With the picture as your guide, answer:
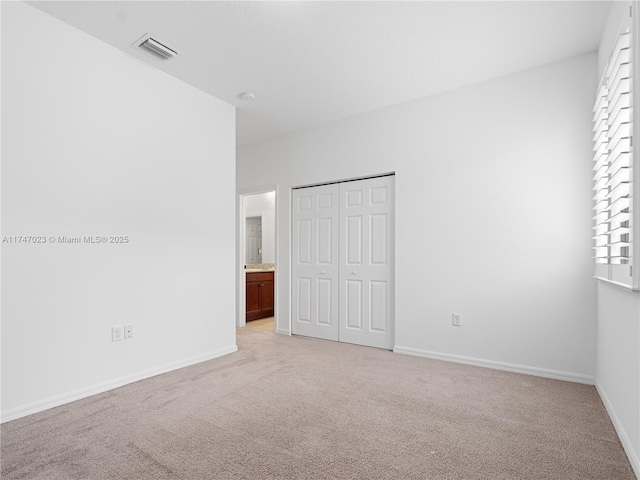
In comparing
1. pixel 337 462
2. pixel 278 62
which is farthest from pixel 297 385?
pixel 278 62

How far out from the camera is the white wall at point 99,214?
7.82 feet

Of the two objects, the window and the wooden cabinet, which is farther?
the wooden cabinet

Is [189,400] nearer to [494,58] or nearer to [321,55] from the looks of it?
[321,55]

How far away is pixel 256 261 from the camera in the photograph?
728 cm

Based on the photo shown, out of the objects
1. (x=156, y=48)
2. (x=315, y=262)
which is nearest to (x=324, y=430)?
(x=315, y=262)

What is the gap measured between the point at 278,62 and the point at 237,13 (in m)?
0.68

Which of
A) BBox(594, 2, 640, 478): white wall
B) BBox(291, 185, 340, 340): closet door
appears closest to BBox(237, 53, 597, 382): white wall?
BBox(594, 2, 640, 478): white wall

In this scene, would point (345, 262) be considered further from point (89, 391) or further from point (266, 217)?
point (266, 217)

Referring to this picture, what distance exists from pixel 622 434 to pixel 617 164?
61.4 inches

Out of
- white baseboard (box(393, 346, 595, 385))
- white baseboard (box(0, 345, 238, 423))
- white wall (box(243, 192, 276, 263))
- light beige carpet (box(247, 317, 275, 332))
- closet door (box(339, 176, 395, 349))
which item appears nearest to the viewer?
white baseboard (box(0, 345, 238, 423))

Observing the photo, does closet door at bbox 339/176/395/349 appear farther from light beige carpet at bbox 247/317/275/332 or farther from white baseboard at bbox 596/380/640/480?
white baseboard at bbox 596/380/640/480

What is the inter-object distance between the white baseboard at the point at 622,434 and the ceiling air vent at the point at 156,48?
407 centimetres

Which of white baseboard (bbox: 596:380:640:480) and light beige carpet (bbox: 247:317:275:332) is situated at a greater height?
white baseboard (bbox: 596:380:640:480)

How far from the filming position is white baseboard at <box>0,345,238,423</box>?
2322 mm
